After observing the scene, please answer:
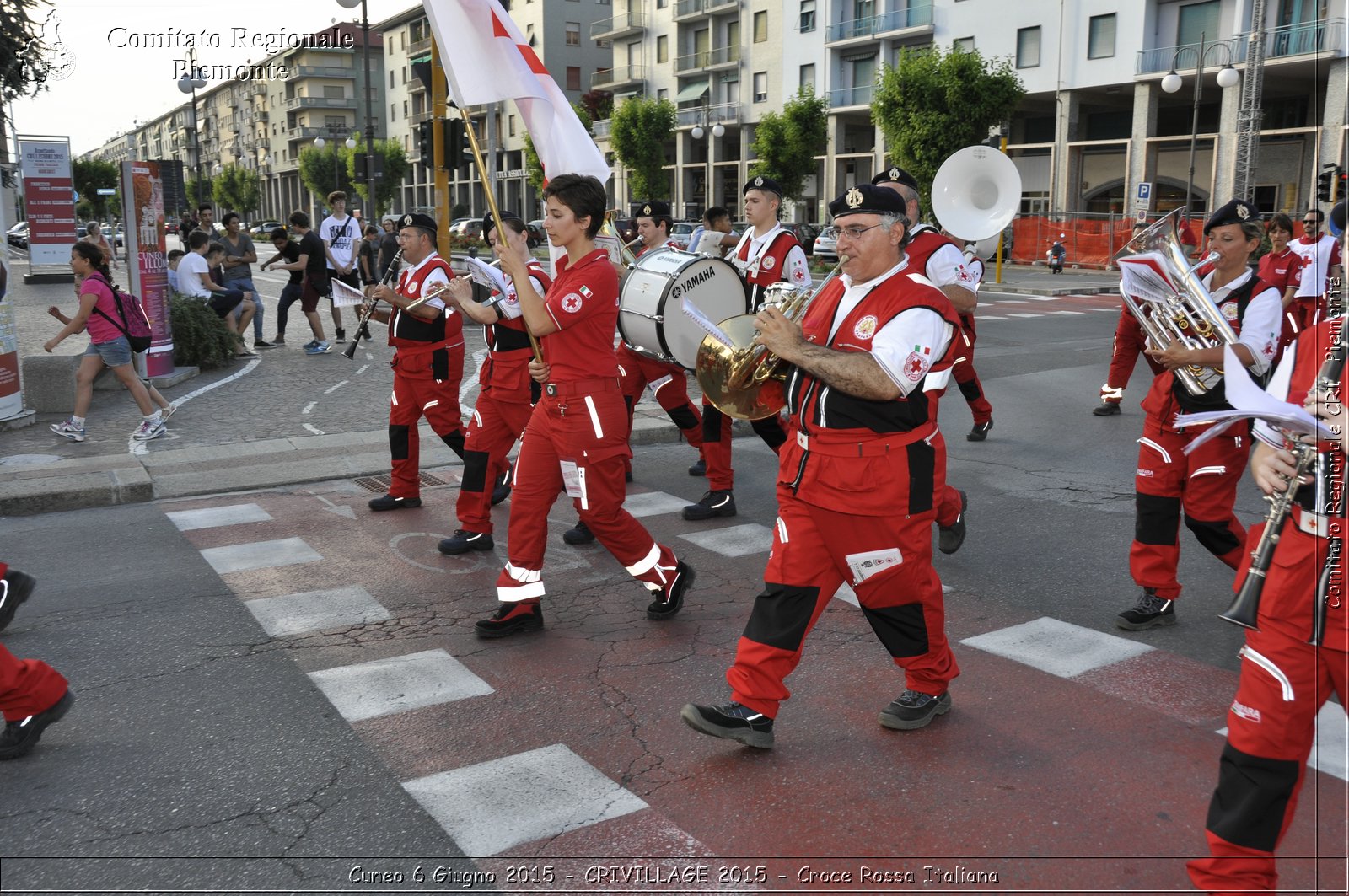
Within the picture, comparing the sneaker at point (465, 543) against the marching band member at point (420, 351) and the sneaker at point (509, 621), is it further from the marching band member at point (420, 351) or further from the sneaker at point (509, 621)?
the sneaker at point (509, 621)

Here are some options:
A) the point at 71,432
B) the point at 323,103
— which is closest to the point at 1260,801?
the point at 71,432

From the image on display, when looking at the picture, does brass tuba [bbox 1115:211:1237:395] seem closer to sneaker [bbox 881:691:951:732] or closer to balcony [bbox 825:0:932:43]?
sneaker [bbox 881:691:951:732]

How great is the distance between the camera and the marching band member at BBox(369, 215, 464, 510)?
Result: 702 centimetres

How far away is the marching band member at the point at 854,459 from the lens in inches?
145

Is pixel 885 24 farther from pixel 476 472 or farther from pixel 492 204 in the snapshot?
pixel 492 204

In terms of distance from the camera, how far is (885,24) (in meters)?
47.0

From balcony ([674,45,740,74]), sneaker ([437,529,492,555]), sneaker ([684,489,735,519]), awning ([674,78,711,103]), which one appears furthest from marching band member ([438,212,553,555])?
awning ([674,78,711,103])

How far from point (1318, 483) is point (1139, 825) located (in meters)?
1.32

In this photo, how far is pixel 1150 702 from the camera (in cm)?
438

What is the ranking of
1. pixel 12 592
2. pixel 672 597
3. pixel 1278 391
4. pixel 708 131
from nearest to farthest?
pixel 1278 391
pixel 12 592
pixel 672 597
pixel 708 131

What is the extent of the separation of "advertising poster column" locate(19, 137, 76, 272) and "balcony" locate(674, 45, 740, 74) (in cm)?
4078

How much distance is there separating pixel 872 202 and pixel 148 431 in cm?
781

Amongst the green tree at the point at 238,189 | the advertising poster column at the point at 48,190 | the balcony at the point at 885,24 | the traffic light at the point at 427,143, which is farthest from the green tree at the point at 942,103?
the green tree at the point at 238,189

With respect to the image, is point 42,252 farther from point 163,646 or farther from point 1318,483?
point 1318,483
